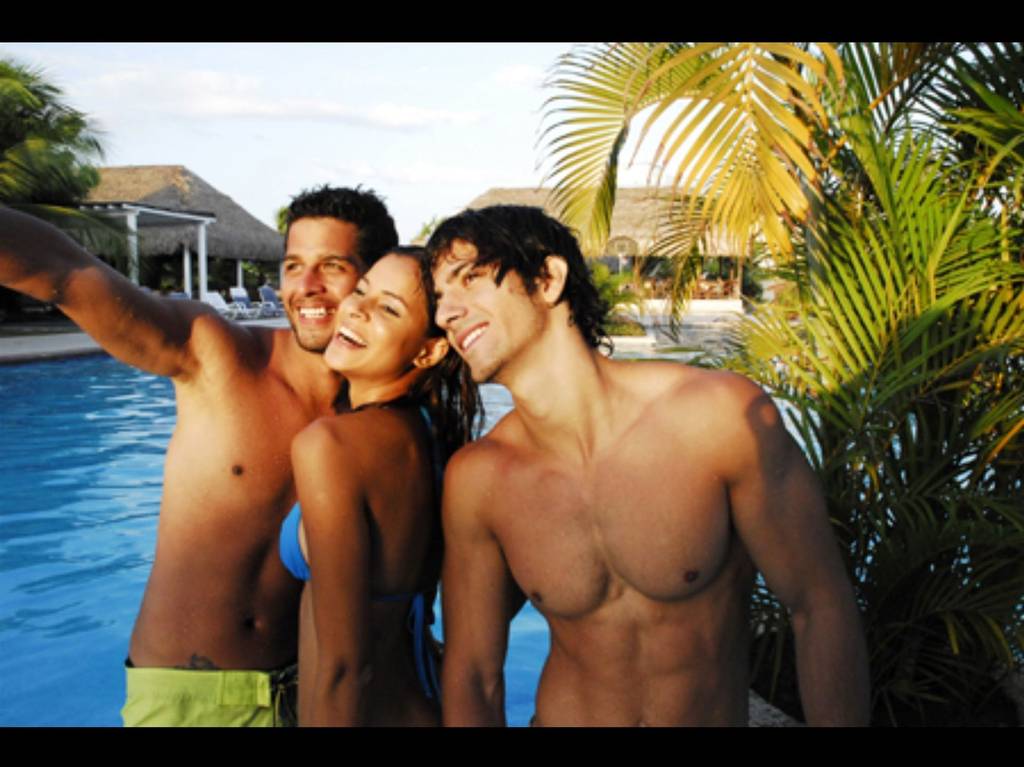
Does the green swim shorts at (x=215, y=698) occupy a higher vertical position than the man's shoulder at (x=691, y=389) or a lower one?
lower

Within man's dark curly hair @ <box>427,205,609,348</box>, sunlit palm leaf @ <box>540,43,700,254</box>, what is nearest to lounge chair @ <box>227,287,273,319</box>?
sunlit palm leaf @ <box>540,43,700,254</box>

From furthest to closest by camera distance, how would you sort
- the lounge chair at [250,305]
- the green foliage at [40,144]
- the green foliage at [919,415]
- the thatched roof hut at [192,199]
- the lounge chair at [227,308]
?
1. the thatched roof hut at [192,199]
2. the lounge chair at [250,305]
3. the lounge chair at [227,308]
4. the green foliage at [40,144]
5. the green foliage at [919,415]

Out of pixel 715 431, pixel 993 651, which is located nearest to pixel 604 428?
pixel 715 431

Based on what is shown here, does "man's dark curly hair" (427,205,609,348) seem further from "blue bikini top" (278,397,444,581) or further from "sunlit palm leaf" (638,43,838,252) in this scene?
"sunlit palm leaf" (638,43,838,252)

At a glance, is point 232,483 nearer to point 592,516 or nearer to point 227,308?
point 592,516

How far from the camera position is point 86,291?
1984mm

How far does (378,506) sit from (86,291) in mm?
800

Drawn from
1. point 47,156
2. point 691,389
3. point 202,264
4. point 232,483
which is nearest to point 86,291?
point 232,483

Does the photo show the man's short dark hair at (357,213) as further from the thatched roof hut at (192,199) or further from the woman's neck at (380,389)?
the thatched roof hut at (192,199)

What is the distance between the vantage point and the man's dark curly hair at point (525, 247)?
1.76 metres

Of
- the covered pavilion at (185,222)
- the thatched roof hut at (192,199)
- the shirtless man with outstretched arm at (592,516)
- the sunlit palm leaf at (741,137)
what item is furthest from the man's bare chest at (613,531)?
the thatched roof hut at (192,199)

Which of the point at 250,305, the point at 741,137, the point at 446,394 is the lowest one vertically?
the point at 250,305

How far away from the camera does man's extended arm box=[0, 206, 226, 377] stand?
Result: 192 cm

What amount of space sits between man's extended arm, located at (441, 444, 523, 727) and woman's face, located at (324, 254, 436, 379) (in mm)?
280
